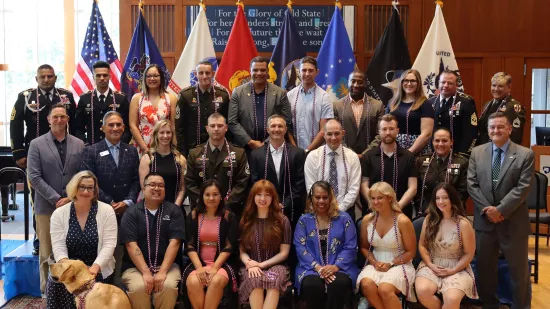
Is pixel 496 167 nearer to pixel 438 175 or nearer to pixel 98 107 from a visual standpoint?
pixel 438 175

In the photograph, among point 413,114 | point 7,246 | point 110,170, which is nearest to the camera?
point 110,170

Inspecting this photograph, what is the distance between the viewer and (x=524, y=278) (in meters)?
4.51

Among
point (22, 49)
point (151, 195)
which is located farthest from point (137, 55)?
point (22, 49)

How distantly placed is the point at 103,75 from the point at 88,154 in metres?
0.95

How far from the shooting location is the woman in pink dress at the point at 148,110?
523cm

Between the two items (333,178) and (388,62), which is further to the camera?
(388,62)

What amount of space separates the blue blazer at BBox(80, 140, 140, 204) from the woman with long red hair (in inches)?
39.5

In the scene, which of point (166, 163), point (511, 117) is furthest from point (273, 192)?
point (511, 117)

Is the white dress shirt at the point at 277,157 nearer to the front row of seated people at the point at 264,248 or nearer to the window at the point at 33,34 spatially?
the front row of seated people at the point at 264,248

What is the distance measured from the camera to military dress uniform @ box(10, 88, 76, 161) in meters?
5.33

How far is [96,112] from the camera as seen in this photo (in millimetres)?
5355

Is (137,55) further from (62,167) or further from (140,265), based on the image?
(140,265)

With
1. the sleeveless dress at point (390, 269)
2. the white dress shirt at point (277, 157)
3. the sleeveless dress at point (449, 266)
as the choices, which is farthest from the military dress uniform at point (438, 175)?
the white dress shirt at point (277, 157)

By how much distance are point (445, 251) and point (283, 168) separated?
4.63ft
